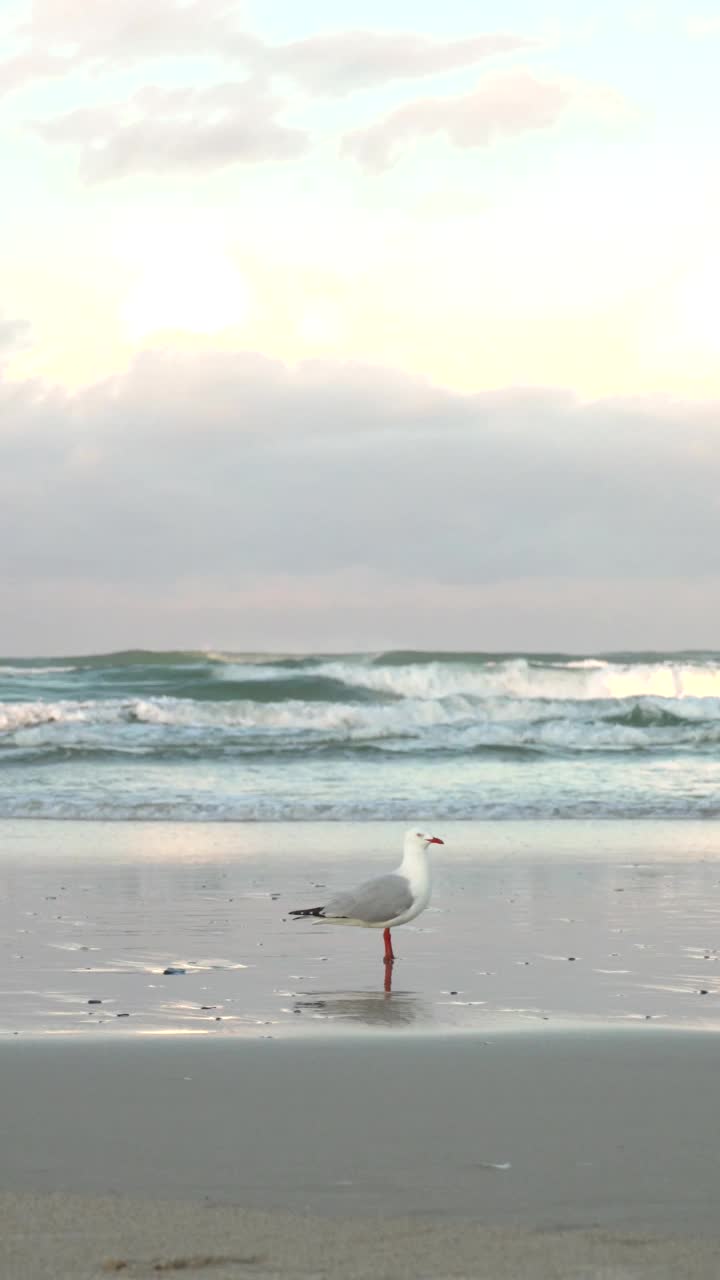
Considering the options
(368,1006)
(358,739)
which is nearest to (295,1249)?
(368,1006)

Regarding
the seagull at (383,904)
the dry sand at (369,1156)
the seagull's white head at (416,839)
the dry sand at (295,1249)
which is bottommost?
the dry sand at (369,1156)

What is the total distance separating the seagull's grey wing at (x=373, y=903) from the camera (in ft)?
23.4

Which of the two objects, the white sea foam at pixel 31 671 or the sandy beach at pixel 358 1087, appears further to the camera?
the white sea foam at pixel 31 671

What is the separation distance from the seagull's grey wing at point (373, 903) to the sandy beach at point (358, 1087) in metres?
0.27

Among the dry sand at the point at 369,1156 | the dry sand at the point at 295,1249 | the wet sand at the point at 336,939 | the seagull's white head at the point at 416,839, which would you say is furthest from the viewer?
the seagull's white head at the point at 416,839

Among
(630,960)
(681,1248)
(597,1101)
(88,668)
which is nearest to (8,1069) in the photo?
(597,1101)

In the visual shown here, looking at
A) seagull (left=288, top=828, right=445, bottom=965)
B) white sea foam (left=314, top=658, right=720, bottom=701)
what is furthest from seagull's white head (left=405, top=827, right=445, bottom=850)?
white sea foam (left=314, top=658, right=720, bottom=701)

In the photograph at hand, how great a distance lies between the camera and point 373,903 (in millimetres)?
7141

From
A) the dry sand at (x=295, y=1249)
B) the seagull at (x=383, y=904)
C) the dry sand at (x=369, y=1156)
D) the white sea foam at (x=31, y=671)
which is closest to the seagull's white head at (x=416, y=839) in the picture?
the seagull at (x=383, y=904)

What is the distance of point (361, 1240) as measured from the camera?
10.9 feet

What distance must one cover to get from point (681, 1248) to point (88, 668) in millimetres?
39887

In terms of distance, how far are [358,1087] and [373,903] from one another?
238 cm

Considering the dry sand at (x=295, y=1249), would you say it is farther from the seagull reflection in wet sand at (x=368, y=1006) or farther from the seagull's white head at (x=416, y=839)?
the seagull's white head at (x=416, y=839)

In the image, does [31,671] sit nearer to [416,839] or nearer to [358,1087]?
[416,839]
